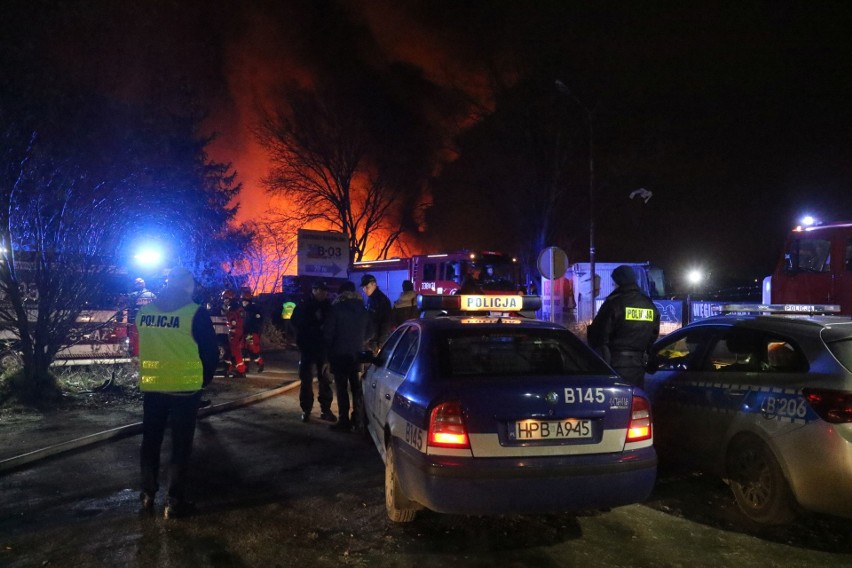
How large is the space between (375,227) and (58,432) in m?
30.4

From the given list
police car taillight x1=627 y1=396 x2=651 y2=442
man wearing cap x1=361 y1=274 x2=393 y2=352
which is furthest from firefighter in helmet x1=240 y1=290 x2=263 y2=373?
police car taillight x1=627 y1=396 x2=651 y2=442

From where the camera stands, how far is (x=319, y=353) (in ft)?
27.9

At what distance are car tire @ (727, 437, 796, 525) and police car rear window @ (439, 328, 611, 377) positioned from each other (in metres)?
1.35

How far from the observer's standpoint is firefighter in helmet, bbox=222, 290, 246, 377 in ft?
40.6

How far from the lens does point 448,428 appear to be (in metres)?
3.91

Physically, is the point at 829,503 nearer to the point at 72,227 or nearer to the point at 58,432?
the point at 58,432

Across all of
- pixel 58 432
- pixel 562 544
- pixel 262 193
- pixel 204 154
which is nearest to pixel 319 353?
pixel 58 432

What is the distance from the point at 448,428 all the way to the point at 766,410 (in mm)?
2403

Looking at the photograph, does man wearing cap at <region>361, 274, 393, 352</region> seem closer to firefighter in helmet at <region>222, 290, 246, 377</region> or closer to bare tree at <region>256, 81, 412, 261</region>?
firefighter in helmet at <region>222, 290, 246, 377</region>

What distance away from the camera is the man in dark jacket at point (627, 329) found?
6.23 metres

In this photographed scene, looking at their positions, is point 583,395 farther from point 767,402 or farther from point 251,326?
point 251,326

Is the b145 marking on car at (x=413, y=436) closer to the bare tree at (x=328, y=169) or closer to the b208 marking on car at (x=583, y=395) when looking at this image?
the b208 marking on car at (x=583, y=395)

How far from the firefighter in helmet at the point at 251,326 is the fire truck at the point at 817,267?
Result: 32.2 ft

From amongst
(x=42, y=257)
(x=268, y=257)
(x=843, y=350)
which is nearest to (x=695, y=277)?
(x=268, y=257)
